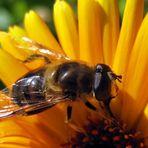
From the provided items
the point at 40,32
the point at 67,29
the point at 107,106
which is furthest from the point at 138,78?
the point at 40,32

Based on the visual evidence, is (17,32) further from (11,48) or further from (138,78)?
(138,78)

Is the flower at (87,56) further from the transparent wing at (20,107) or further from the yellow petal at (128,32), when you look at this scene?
the transparent wing at (20,107)

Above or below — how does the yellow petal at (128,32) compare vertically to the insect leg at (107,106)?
above

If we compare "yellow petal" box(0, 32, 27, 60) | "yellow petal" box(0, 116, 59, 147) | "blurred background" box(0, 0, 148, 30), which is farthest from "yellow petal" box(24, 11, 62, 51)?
"blurred background" box(0, 0, 148, 30)

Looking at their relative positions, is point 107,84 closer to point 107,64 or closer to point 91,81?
point 91,81

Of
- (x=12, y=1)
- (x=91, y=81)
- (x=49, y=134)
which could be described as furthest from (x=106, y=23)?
(x=12, y=1)

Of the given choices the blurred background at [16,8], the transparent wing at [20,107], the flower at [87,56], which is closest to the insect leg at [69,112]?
the flower at [87,56]
